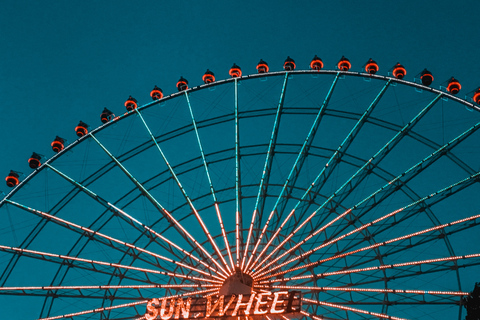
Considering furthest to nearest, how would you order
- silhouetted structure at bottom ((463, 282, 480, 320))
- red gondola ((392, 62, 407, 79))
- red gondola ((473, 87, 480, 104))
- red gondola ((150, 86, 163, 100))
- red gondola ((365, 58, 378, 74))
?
red gondola ((150, 86, 163, 100)), red gondola ((365, 58, 378, 74)), red gondola ((392, 62, 407, 79)), red gondola ((473, 87, 480, 104)), silhouetted structure at bottom ((463, 282, 480, 320))

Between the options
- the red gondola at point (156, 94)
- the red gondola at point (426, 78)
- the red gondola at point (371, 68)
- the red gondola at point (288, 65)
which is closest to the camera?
the red gondola at point (426, 78)

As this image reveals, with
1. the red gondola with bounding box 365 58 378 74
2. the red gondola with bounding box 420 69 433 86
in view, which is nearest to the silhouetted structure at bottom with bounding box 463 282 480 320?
the red gondola with bounding box 420 69 433 86

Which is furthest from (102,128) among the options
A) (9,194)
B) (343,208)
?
(343,208)

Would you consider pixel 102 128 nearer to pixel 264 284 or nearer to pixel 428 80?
pixel 264 284

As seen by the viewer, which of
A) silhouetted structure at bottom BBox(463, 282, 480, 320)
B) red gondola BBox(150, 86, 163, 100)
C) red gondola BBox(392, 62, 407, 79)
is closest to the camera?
silhouetted structure at bottom BBox(463, 282, 480, 320)

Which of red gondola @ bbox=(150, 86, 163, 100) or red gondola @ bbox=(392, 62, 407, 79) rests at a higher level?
red gondola @ bbox=(392, 62, 407, 79)

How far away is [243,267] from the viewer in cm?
2317

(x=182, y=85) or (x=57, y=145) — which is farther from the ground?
(x=182, y=85)

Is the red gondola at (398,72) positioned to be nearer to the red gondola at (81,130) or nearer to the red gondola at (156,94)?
the red gondola at (156,94)

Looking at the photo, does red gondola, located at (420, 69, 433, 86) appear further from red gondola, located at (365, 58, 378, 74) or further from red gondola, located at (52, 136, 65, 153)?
red gondola, located at (52, 136, 65, 153)

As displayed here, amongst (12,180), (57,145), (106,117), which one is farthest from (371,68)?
(12,180)

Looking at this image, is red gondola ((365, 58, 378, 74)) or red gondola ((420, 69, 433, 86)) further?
red gondola ((365, 58, 378, 74))

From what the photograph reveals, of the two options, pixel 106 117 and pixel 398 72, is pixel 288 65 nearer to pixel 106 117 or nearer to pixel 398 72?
pixel 398 72

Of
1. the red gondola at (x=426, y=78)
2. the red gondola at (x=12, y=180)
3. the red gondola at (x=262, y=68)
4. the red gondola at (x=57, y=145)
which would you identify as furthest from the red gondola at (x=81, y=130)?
the red gondola at (x=426, y=78)
